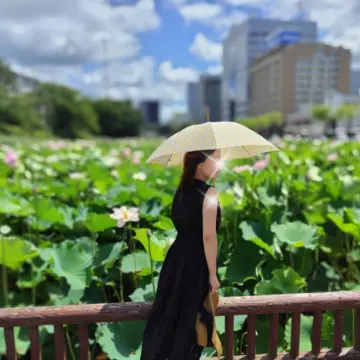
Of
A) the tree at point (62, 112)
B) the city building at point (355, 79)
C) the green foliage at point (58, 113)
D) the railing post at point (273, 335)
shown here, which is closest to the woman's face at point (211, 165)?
the railing post at point (273, 335)

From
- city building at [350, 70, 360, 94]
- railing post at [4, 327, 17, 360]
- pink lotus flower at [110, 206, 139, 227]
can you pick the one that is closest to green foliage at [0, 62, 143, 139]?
pink lotus flower at [110, 206, 139, 227]

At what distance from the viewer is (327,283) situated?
1977mm

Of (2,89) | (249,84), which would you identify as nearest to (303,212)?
(2,89)

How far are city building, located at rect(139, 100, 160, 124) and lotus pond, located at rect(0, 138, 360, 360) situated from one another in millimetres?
104214

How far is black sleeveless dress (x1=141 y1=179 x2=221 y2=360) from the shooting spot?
44.7 inches

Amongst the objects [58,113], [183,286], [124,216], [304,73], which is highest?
[304,73]

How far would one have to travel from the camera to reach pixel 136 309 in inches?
48.9

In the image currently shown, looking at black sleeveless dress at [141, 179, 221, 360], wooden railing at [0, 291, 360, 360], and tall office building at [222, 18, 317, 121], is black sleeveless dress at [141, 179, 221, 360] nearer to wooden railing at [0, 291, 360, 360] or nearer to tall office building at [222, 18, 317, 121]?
wooden railing at [0, 291, 360, 360]

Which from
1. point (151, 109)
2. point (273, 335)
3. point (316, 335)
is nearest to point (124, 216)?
point (273, 335)

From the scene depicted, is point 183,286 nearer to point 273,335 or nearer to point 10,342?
point 273,335

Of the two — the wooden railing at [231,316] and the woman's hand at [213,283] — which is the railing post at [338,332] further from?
the woman's hand at [213,283]

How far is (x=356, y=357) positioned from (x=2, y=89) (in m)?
32.0

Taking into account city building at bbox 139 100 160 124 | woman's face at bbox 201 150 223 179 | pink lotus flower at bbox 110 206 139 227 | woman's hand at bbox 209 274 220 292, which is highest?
city building at bbox 139 100 160 124

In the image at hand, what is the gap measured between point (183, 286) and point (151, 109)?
107 meters
